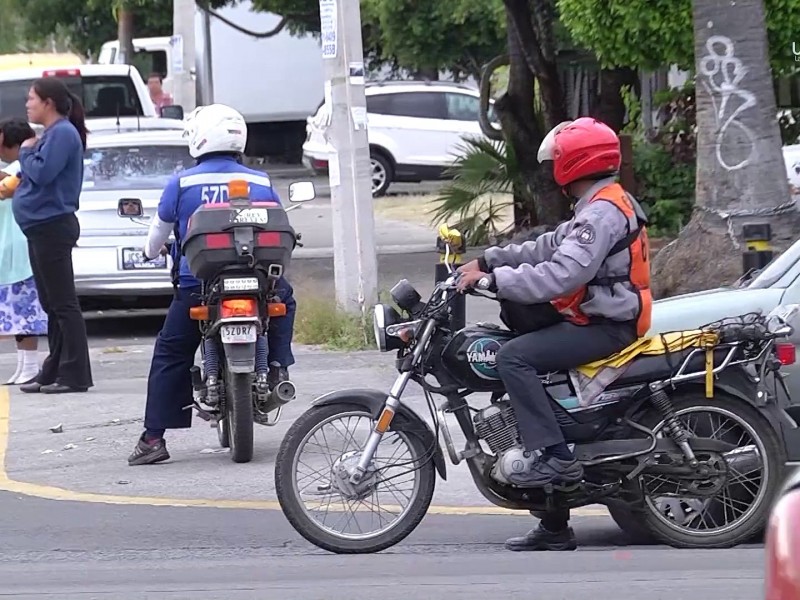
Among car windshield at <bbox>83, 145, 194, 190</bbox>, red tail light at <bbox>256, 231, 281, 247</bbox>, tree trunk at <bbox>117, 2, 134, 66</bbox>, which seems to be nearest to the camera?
red tail light at <bbox>256, 231, 281, 247</bbox>

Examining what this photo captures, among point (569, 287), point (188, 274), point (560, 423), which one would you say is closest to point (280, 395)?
point (188, 274)

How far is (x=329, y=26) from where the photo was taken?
11.8 m

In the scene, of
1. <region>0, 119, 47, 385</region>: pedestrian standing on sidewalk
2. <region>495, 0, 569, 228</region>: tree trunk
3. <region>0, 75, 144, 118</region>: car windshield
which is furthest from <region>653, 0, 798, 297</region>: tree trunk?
<region>0, 75, 144, 118</region>: car windshield

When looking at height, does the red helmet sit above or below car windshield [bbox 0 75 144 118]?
below

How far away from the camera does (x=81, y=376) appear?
10.4 m

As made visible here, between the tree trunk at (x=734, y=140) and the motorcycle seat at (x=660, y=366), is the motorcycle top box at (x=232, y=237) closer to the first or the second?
the motorcycle seat at (x=660, y=366)

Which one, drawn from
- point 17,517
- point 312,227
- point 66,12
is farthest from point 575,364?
point 66,12

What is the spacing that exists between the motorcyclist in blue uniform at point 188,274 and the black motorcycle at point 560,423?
1991mm

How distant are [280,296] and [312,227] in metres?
14.0

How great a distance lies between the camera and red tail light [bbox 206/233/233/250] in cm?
768

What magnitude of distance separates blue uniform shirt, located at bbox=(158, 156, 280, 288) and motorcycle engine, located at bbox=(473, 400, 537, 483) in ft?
7.42

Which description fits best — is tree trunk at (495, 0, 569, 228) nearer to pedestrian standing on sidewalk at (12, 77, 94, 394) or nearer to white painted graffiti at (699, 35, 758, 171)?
white painted graffiti at (699, 35, 758, 171)

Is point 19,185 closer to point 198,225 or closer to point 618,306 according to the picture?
point 198,225

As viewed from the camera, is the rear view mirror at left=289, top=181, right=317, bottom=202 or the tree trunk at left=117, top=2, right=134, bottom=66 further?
the tree trunk at left=117, top=2, right=134, bottom=66
